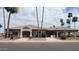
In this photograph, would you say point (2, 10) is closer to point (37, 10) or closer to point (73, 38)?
point (37, 10)

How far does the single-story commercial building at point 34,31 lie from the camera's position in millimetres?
7570

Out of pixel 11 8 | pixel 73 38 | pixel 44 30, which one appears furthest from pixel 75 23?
pixel 11 8

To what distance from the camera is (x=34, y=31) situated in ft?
25.0

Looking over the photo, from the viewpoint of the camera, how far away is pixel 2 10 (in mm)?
7594

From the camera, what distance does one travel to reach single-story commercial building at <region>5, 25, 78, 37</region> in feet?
24.8

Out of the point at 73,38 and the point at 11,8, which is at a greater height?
the point at 11,8

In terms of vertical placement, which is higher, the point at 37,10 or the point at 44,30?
the point at 37,10

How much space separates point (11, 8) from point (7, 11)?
17cm

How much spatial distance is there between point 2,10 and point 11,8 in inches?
11.1
